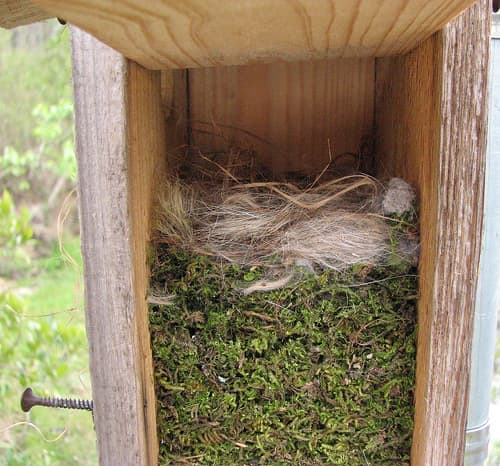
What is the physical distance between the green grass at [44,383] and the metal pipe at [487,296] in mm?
1206

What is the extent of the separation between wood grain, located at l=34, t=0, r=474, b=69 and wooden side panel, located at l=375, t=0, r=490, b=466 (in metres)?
0.06

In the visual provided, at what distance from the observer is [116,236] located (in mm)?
779

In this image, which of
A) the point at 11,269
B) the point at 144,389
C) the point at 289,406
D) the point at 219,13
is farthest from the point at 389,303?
the point at 11,269

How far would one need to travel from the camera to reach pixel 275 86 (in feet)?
3.78

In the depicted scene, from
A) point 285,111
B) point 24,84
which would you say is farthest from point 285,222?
point 24,84

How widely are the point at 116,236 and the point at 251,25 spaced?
1.15ft

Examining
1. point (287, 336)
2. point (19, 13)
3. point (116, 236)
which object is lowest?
point (287, 336)

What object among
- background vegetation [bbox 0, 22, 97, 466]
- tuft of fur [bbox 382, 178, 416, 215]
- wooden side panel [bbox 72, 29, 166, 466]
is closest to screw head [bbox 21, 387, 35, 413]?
wooden side panel [bbox 72, 29, 166, 466]

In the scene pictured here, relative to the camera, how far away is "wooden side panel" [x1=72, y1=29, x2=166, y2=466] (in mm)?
754

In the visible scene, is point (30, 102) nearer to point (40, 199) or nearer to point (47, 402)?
point (40, 199)

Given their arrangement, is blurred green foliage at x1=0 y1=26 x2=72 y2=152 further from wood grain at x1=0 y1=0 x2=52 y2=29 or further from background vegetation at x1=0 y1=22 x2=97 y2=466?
wood grain at x1=0 y1=0 x2=52 y2=29

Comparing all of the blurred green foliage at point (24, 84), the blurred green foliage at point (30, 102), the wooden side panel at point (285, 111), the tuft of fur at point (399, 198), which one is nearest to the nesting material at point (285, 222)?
the tuft of fur at point (399, 198)

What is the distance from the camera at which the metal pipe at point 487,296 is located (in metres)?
0.93

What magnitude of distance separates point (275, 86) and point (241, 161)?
19 centimetres
